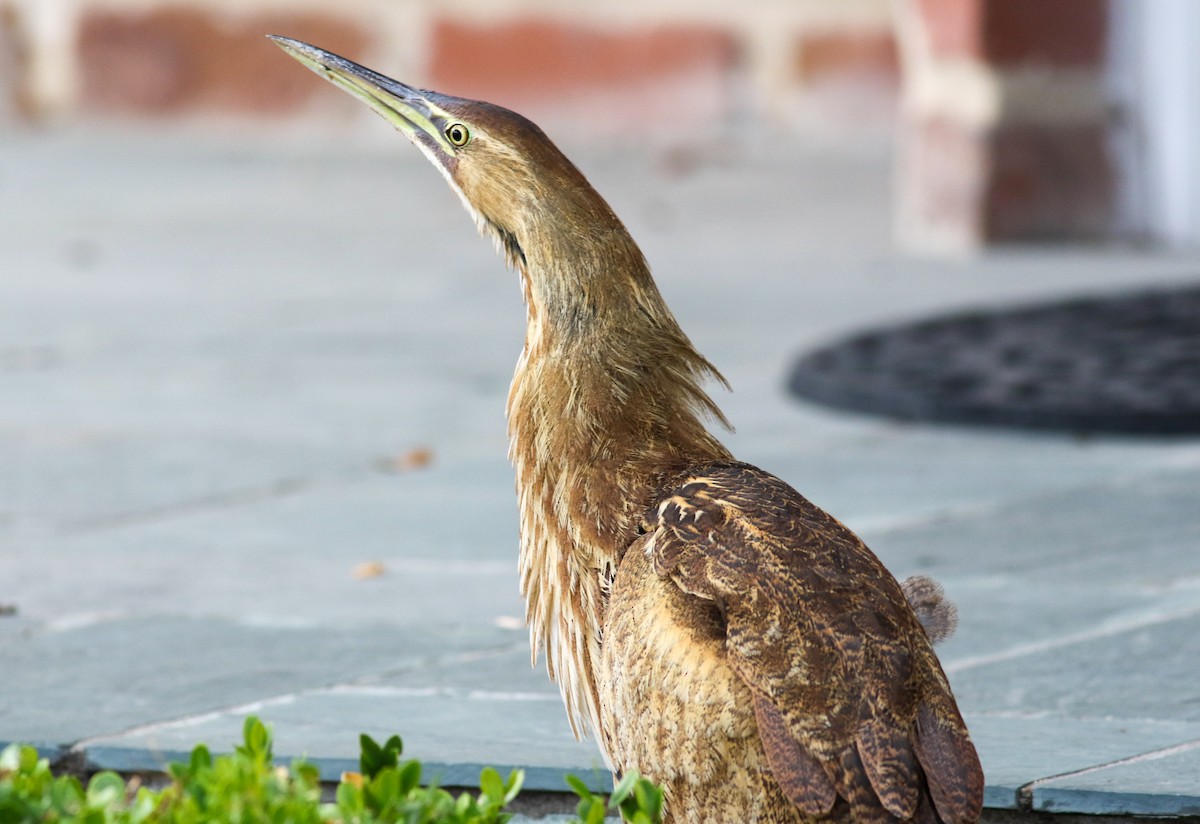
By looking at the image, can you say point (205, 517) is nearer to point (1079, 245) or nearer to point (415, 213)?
point (1079, 245)

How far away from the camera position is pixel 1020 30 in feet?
26.3

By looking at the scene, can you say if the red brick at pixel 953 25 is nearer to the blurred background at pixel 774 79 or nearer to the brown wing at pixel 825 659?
the blurred background at pixel 774 79

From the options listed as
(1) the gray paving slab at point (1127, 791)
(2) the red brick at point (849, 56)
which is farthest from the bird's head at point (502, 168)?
(2) the red brick at point (849, 56)

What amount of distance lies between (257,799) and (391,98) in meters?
1.16

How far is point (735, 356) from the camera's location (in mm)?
6527

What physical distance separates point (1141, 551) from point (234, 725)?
6.21ft

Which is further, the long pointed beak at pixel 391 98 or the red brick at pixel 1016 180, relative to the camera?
the red brick at pixel 1016 180

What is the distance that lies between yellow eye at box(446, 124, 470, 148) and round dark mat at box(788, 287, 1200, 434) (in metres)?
2.76

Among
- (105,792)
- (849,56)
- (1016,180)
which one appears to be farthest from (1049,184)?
(105,792)

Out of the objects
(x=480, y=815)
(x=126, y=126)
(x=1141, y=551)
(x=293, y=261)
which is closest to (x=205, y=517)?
(x=1141, y=551)

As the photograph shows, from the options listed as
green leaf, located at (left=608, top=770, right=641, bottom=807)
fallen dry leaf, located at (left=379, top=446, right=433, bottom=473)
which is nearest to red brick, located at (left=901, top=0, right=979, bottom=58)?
fallen dry leaf, located at (left=379, top=446, right=433, bottom=473)

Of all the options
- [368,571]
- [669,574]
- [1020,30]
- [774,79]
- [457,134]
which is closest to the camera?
[669,574]

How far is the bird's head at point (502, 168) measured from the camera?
2848mm

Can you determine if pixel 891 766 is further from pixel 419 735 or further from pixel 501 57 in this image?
pixel 501 57
